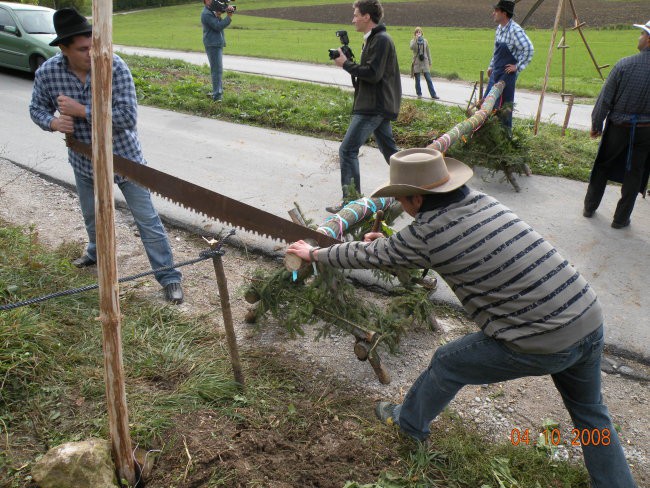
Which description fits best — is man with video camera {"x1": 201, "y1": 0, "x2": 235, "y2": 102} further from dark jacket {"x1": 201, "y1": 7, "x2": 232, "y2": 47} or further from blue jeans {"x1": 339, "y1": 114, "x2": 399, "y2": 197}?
blue jeans {"x1": 339, "y1": 114, "x2": 399, "y2": 197}

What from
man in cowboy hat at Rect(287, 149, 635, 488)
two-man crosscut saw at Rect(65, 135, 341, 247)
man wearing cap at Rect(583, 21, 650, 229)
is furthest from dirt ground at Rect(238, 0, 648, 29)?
A: man in cowboy hat at Rect(287, 149, 635, 488)

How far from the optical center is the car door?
13.9 meters

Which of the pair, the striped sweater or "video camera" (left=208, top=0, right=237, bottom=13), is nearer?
the striped sweater

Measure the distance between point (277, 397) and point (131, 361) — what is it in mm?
1082

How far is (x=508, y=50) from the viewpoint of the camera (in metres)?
8.46

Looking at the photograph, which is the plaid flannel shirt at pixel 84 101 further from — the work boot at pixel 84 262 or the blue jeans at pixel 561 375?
the blue jeans at pixel 561 375

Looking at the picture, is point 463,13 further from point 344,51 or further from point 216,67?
point 344,51

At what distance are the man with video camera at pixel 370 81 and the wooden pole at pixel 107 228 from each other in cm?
365

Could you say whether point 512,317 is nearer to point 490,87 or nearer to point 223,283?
point 223,283

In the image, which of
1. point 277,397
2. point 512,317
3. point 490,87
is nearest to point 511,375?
point 512,317

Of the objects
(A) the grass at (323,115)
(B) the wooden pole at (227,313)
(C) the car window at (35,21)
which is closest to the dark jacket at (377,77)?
(A) the grass at (323,115)

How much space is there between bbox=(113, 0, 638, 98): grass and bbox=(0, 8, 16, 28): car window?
9.09 m

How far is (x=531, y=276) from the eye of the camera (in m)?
2.81

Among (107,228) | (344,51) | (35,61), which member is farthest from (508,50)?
(35,61)
